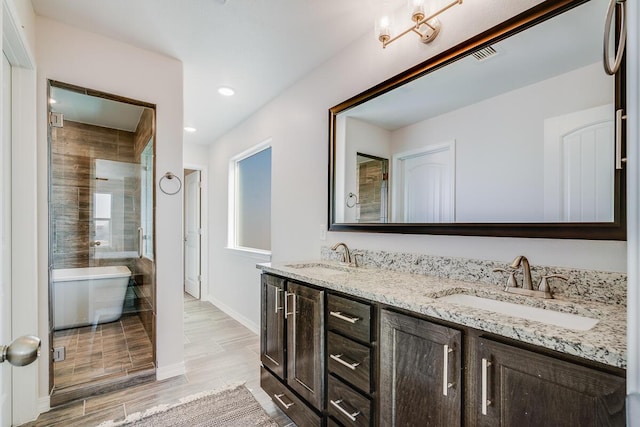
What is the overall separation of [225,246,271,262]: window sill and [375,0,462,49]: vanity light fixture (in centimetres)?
230

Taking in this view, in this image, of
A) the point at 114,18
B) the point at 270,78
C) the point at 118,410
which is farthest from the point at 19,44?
the point at 118,410

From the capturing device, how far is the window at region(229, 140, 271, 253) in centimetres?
357

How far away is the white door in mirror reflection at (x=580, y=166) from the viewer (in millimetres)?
1087

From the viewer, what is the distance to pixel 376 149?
6.66 feet

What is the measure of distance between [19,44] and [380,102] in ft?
6.86

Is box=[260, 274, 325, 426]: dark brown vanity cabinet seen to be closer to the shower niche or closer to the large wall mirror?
the large wall mirror

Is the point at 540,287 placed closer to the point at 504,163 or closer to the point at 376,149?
the point at 504,163

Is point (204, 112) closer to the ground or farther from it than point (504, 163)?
farther from it

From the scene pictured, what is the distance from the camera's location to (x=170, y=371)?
2.42 meters

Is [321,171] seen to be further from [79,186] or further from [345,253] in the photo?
[79,186]

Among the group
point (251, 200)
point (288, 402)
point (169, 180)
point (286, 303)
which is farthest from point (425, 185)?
point (251, 200)

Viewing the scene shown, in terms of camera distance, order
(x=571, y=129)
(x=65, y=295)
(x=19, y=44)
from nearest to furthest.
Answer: (x=571, y=129)
(x=19, y=44)
(x=65, y=295)

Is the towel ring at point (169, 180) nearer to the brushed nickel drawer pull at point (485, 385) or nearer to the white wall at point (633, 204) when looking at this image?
the brushed nickel drawer pull at point (485, 385)

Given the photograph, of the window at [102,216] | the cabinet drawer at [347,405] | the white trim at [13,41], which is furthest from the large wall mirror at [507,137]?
the window at [102,216]
